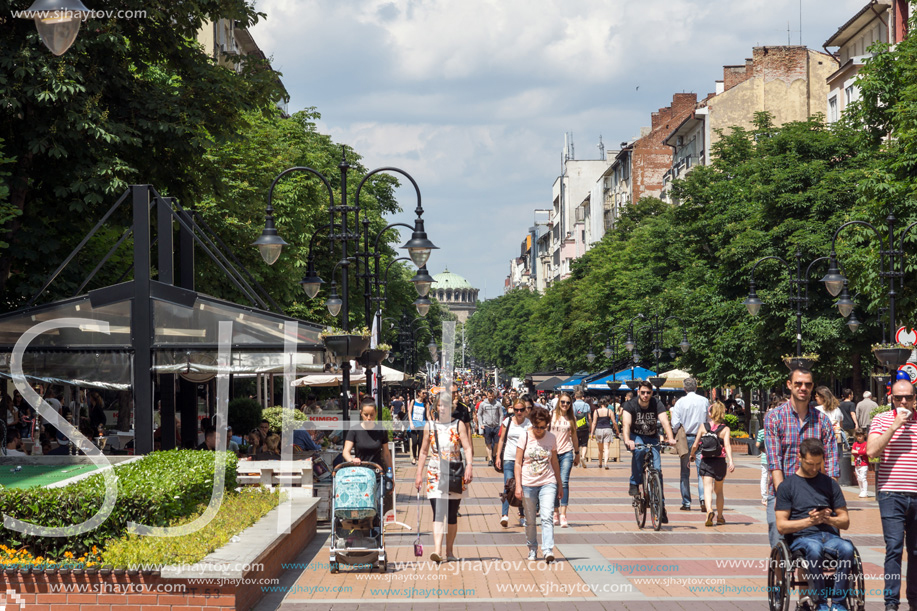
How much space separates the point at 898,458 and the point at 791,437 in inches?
34.7

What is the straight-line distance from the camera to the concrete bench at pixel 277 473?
53.6 ft

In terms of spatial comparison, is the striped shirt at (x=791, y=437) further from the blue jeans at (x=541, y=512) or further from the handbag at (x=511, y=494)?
the handbag at (x=511, y=494)

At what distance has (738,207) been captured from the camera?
44.5 metres

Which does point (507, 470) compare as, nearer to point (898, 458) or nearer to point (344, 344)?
point (344, 344)

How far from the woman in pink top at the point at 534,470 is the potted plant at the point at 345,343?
14.3 feet

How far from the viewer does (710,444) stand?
16.1 meters

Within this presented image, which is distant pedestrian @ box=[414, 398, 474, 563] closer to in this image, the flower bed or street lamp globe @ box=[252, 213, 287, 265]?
the flower bed

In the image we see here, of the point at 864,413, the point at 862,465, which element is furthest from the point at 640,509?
the point at 864,413

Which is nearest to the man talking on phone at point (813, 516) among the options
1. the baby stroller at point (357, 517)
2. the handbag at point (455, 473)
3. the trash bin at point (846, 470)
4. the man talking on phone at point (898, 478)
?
the man talking on phone at point (898, 478)

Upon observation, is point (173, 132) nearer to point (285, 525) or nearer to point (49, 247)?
point (49, 247)

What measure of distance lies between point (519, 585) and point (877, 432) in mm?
3434

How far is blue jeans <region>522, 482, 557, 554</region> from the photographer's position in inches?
479

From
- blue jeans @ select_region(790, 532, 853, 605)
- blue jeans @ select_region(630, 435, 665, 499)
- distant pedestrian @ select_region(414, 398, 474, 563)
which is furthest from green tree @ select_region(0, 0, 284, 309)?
blue jeans @ select_region(790, 532, 853, 605)

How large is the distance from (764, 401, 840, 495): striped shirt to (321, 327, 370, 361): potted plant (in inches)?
308
